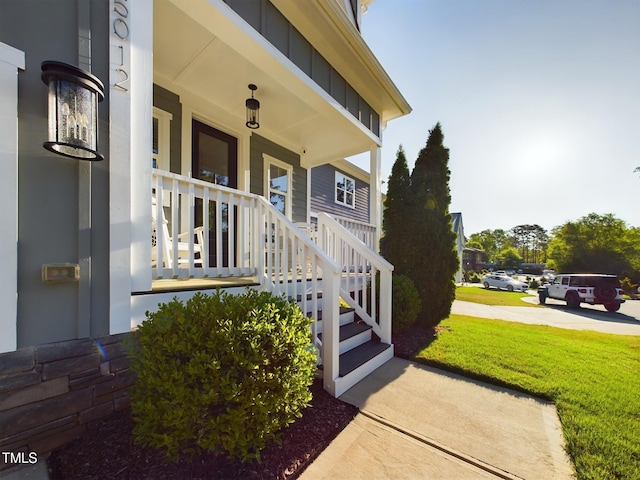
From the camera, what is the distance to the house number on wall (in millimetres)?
1905

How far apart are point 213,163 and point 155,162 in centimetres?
103

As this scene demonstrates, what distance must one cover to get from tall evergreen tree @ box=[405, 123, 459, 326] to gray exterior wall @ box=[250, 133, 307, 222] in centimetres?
261

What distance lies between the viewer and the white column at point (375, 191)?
531 cm

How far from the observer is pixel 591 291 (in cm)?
1194

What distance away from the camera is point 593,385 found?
2879 mm

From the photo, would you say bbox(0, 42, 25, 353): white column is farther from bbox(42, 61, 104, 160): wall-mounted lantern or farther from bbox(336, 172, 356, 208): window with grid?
bbox(336, 172, 356, 208): window with grid

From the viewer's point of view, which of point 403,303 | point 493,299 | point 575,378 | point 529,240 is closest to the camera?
point 575,378

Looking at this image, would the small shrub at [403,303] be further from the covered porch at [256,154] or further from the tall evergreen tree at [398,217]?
the tall evergreen tree at [398,217]

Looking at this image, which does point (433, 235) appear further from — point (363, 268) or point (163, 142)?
point (163, 142)

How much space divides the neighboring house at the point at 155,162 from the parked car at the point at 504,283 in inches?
826

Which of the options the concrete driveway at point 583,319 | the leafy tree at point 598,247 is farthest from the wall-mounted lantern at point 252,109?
the leafy tree at point 598,247

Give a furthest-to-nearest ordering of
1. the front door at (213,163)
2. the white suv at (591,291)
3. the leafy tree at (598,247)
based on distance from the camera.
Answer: the leafy tree at (598,247) → the white suv at (591,291) → the front door at (213,163)

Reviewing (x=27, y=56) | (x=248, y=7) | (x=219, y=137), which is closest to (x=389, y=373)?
(x=27, y=56)

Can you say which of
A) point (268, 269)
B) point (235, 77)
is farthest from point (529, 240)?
point (268, 269)
